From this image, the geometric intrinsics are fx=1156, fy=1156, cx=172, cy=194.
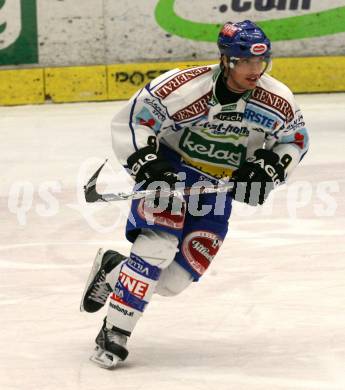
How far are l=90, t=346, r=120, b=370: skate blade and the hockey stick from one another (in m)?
0.61

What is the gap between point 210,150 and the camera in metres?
4.89

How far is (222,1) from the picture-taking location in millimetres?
12367

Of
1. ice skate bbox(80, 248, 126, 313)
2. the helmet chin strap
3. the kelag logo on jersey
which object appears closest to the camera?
the helmet chin strap

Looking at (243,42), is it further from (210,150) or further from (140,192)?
(140,192)

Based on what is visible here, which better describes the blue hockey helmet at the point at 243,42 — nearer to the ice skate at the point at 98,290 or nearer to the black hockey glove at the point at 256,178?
the black hockey glove at the point at 256,178

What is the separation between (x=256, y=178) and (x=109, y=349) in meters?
0.91

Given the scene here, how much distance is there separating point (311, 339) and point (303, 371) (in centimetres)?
46

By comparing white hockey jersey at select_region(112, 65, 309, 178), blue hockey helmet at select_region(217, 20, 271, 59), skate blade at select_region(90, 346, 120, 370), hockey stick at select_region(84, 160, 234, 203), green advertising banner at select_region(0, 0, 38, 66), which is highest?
blue hockey helmet at select_region(217, 20, 271, 59)

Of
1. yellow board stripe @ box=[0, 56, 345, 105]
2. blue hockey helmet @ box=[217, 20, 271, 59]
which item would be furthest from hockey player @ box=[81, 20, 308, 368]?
yellow board stripe @ box=[0, 56, 345, 105]

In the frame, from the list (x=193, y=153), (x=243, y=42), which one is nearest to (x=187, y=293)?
(x=193, y=153)

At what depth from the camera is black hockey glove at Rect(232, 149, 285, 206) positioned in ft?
15.4

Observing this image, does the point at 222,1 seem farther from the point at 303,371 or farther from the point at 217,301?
the point at 303,371

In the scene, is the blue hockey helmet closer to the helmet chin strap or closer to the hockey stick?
the helmet chin strap

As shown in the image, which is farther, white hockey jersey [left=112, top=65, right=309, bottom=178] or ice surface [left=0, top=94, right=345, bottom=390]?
white hockey jersey [left=112, top=65, right=309, bottom=178]
